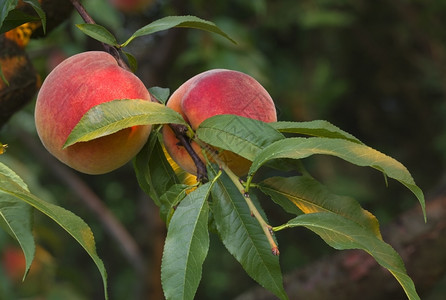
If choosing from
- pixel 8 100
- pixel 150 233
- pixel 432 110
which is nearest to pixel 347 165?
pixel 432 110

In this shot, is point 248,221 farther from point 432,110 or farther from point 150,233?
point 432,110

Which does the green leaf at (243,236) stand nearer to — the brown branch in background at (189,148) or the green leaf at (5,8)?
the brown branch in background at (189,148)

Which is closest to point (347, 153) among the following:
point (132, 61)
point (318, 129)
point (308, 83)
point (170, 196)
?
point (318, 129)

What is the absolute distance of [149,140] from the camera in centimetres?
56

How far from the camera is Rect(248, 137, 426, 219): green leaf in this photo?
1.38 ft

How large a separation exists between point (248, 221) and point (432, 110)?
2.23 m

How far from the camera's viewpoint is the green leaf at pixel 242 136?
464 mm

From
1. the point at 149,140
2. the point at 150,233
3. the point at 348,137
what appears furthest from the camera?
the point at 150,233

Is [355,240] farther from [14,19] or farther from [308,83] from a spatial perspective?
[308,83]

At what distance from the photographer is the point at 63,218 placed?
42 centimetres

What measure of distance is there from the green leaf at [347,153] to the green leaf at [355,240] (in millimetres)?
39

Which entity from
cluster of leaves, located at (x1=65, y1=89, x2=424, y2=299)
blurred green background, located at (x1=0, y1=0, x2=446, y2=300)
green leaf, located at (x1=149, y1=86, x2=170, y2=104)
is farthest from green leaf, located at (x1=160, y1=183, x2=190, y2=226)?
blurred green background, located at (x1=0, y1=0, x2=446, y2=300)

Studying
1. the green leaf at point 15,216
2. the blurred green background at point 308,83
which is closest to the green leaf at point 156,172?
the green leaf at point 15,216

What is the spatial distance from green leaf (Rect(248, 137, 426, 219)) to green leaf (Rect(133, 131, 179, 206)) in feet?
0.48
